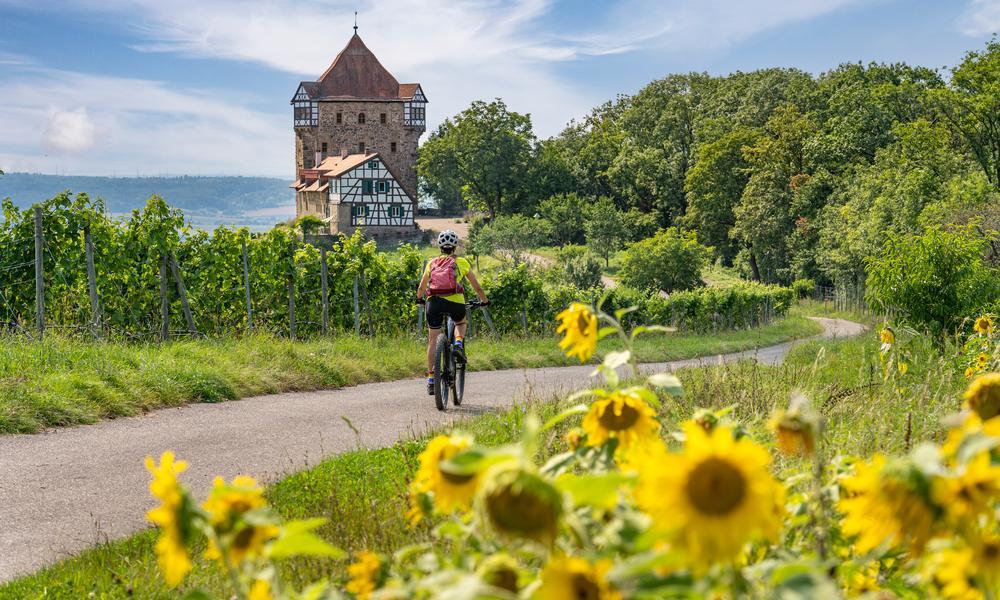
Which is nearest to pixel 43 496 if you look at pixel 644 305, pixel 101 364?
pixel 101 364

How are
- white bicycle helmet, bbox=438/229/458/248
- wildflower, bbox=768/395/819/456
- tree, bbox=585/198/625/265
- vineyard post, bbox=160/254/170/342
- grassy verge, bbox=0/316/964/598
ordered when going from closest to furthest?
wildflower, bbox=768/395/819/456 < grassy verge, bbox=0/316/964/598 < white bicycle helmet, bbox=438/229/458/248 < vineyard post, bbox=160/254/170/342 < tree, bbox=585/198/625/265

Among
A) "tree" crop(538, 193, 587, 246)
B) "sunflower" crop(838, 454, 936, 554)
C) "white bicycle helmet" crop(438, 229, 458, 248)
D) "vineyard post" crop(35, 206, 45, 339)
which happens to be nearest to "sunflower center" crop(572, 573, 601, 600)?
"sunflower" crop(838, 454, 936, 554)

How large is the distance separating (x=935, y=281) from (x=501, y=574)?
13.9 m

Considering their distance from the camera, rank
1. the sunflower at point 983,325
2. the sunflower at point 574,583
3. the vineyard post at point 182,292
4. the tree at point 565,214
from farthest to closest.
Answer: the tree at point 565,214 → the vineyard post at point 182,292 → the sunflower at point 983,325 → the sunflower at point 574,583

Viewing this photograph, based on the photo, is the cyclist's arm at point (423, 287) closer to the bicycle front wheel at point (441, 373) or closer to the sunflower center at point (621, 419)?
the bicycle front wheel at point (441, 373)

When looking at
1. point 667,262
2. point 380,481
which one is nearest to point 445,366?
point 380,481

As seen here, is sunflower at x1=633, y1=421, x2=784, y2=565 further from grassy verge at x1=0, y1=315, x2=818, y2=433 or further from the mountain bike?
the mountain bike

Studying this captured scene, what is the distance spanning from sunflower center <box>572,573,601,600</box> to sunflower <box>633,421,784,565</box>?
16 cm

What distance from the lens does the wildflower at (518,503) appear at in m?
1.01

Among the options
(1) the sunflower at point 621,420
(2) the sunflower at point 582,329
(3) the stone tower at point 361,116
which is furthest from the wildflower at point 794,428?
(3) the stone tower at point 361,116

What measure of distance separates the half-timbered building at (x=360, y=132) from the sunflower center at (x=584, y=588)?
80.3 meters

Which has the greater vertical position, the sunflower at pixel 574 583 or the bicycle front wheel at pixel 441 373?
the sunflower at pixel 574 583

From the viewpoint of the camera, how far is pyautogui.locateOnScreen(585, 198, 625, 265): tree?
67062mm

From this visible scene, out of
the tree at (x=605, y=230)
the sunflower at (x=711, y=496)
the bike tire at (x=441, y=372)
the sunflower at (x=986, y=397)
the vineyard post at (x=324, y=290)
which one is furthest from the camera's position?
the tree at (x=605, y=230)
